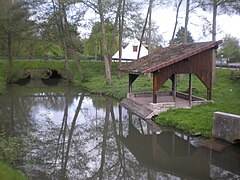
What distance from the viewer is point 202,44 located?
1892 centimetres

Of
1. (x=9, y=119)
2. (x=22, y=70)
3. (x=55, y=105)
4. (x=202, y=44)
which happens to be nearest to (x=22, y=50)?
(x=22, y=70)

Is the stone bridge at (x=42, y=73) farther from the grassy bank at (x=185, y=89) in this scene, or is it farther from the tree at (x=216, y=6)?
the tree at (x=216, y=6)

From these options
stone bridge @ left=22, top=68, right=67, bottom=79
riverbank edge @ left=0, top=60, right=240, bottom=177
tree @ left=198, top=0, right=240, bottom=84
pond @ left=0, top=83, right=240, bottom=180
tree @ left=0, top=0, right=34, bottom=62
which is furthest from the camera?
stone bridge @ left=22, top=68, right=67, bottom=79

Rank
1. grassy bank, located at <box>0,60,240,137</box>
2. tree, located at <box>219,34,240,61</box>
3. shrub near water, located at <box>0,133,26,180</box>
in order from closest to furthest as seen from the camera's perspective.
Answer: shrub near water, located at <box>0,133,26,180</box>, grassy bank, located at <box>0,60,240,137</box>, tree, located at <box>219,34,240,61</box>

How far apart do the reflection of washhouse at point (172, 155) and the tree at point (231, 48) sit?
47.0 m

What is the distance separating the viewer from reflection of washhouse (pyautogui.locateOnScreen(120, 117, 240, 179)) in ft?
34.7

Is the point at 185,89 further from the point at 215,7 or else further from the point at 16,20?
the point at 16,20

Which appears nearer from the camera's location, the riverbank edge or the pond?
the pond

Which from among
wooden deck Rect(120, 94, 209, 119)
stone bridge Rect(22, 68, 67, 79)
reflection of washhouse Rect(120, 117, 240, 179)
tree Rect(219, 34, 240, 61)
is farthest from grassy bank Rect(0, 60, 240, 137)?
tree Rect(219, 34, 240, 61)

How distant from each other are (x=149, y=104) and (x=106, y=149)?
737 centimetres

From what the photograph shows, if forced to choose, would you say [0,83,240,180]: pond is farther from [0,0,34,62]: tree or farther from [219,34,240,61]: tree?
[219,34,240,61]: tree

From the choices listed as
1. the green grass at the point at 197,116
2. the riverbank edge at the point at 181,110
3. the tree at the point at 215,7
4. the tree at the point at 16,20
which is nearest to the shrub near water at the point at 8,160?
the green grass at the point at 197,116

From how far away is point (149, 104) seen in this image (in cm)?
2002

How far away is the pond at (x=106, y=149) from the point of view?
1050cm
